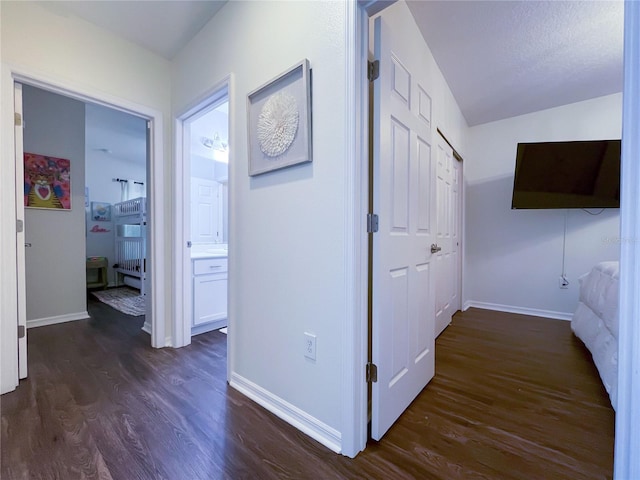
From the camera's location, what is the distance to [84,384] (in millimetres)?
1728

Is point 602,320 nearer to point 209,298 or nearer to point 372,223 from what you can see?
point 372,223

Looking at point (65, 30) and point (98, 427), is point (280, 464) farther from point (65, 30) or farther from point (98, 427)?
point (65, 30)

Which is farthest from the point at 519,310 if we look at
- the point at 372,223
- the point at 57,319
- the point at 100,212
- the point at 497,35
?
the point at 100,212

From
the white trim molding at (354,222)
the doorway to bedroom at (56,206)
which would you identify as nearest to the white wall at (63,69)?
the doorway to bedroom at (56,206)

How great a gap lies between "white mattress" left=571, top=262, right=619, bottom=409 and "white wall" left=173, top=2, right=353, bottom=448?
1560mm

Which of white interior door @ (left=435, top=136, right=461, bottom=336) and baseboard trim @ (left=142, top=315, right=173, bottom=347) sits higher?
white interior door @ (left=435, top=136, right=461, bottom=336)

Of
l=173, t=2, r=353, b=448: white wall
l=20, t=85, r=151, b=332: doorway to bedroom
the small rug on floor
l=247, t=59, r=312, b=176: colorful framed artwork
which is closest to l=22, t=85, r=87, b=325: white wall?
l=20, t=85, r=151, b=332: doorway to bedroom

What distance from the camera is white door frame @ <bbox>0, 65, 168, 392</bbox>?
1.64 metres

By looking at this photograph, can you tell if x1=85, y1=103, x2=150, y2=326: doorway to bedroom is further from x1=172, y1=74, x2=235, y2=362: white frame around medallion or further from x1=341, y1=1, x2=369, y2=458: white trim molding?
x1=341, y1=1, x2=369, y2=458: white trim molding

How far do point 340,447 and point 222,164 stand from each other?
3.33m

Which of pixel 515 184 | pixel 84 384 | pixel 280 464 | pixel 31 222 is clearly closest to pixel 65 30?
pixel 31 222

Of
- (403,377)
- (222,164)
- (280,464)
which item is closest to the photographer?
(280,464)

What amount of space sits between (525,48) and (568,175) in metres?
1.54

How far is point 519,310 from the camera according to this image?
344cm
